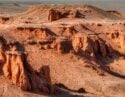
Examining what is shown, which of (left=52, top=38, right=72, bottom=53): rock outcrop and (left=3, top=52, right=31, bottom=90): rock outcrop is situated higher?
(left=3, top=52, right=31, bottom=90): rock outcrop

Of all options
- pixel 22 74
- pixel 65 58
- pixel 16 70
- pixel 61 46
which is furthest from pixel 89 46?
pixel 22 74

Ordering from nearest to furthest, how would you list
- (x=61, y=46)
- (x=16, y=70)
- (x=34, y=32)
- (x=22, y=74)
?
(x=22, y=74) → (x=16, y=70) → (x=61, y=46) → (x=34, y=32)

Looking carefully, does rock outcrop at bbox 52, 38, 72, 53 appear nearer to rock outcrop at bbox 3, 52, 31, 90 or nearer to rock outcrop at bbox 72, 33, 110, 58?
rock outcrop at bbox 72, 33, 110, 58

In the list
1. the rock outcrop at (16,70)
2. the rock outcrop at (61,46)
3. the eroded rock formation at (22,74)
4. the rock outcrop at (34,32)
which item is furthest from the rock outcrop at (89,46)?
the rock outcrop at (16,70)

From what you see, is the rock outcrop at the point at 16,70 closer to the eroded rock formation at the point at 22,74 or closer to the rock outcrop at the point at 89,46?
the eroded rock formation at the point at 22,74

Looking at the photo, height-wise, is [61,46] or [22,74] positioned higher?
[22,74]

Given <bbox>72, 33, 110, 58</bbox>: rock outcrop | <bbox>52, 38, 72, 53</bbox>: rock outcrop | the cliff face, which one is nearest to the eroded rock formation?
the cliff face

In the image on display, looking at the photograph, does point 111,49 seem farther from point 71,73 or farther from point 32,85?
point 32,85

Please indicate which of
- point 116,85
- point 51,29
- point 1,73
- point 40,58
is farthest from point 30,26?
point 1,73

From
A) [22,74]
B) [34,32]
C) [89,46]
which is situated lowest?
[89,46]

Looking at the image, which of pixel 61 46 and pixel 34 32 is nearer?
pixel 61 46

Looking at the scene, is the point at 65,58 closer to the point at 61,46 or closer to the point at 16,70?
the point at 61,46
